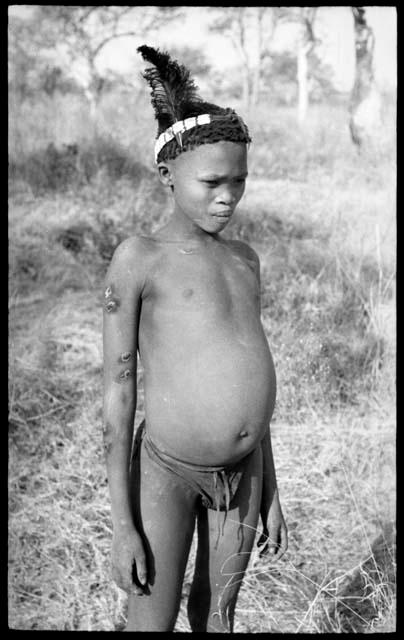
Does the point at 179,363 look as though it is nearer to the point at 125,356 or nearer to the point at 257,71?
the point at 125,356

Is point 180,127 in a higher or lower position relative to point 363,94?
lower

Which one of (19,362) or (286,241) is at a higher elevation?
(286,241)

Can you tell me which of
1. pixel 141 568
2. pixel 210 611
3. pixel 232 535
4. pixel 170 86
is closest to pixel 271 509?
pixel 232 535

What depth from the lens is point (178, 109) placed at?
1.82m

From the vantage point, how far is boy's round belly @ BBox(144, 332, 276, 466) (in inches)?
68.4

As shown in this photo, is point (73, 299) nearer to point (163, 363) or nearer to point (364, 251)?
point (364, 251)

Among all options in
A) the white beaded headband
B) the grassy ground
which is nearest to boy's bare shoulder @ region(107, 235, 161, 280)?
the white beaded headband

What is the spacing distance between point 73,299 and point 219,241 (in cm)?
341

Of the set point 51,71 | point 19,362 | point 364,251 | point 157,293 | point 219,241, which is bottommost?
point 19,362

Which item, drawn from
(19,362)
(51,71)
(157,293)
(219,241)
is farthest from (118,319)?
(51,71)

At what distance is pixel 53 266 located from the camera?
560 cm

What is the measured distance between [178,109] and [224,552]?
1.08 metres

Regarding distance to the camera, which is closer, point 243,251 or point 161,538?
point 161,538

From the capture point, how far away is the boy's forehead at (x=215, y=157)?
1735 millimetres
